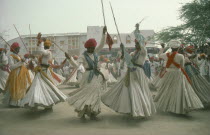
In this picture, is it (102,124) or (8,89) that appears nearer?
(102,124)

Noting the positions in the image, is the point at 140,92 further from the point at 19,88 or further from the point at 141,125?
the point at 19,88

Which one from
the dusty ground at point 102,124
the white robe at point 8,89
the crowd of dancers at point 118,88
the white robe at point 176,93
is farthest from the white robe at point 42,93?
the white robe at point 176,93

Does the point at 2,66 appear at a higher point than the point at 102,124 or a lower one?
higher

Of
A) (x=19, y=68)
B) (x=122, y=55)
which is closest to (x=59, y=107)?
(x=19, y=68)

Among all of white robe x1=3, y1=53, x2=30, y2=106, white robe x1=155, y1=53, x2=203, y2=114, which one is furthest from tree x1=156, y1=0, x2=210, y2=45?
white robe x1=3, y1=53, x2=30, y2=106

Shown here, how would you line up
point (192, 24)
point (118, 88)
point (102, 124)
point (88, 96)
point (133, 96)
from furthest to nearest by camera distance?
point (192, 24) → point (118, 88) → point (88, 96) → point (133, 96) → point (102, 124)

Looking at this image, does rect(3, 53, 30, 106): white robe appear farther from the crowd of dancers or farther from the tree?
the tree

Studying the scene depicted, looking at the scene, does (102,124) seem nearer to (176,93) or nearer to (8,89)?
(176,93)

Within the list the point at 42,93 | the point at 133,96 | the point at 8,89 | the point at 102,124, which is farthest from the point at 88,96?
the point at 8,89

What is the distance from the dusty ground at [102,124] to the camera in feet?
16.5

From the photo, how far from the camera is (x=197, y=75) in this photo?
26.1ft

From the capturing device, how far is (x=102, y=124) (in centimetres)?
566

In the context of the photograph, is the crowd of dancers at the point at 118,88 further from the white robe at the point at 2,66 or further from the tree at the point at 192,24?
the tree at the point at 192,24

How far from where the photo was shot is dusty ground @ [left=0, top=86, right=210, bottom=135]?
5.02m
